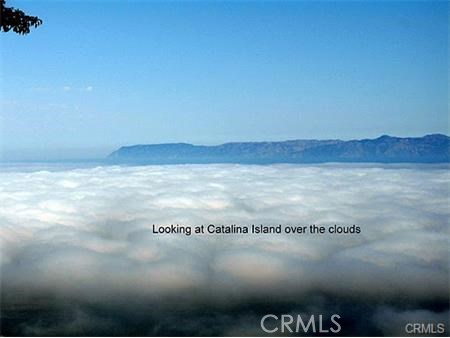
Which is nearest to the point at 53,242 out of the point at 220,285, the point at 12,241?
the point at 12,241

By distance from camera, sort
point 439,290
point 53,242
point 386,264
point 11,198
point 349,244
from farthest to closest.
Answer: point 53,242, point 11,198, point 386,264, point 349,244, point 439,290

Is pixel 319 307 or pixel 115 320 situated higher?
pixel 319 307

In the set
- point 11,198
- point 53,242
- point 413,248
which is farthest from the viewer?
point 53,242

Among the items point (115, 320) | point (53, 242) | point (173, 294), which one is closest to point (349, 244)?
point (115, 320)

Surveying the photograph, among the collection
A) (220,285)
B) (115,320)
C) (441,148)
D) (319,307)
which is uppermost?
(441,148)

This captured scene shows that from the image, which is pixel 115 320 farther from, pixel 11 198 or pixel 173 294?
pixel 11 198

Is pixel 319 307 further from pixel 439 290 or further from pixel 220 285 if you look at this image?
pixel 220 285

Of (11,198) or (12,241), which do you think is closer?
(12,241)
